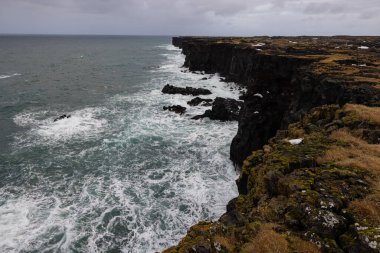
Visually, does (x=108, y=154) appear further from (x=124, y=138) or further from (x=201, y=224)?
(x=201, y=224)

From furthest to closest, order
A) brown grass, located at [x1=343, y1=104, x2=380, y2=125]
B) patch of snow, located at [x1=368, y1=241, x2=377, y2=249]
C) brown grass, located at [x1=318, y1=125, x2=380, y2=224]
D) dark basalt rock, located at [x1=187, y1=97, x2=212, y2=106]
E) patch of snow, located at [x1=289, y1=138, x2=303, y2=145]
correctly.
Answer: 1. dark basalt rock, located at [x1=187, y1=97, x2=212, y2=106]
2. brown grass, located at [x1=343, y1=104, x2=380, y2=125]
3. patch of snow, located at [x1=289, y1=138, x2=303, y2=145]
4. brown grass, located at [x1=318, y1=125, x2=380, y2=224]
5. patch of snow, located at [x1=368, y1=241, x2=377, y2=249]

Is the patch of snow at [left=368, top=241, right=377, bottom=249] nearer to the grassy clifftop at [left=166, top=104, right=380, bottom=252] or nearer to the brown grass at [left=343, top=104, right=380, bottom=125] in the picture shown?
the grassy clifftop at [left=166, top=104, right=380, bottom=252]

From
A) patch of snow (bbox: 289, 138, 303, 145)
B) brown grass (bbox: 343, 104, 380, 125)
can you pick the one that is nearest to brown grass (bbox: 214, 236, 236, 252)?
patch of snow (bbox: 289, 138, 303, 145)

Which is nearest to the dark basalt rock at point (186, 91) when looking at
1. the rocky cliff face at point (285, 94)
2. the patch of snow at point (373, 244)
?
the rocky cliff face at point (285, 94)

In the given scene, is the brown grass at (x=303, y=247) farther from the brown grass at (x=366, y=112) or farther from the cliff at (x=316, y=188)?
the brown grass at (x=366, y=112)

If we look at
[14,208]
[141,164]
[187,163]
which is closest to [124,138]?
[141,164]

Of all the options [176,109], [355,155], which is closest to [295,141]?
[355,155]
